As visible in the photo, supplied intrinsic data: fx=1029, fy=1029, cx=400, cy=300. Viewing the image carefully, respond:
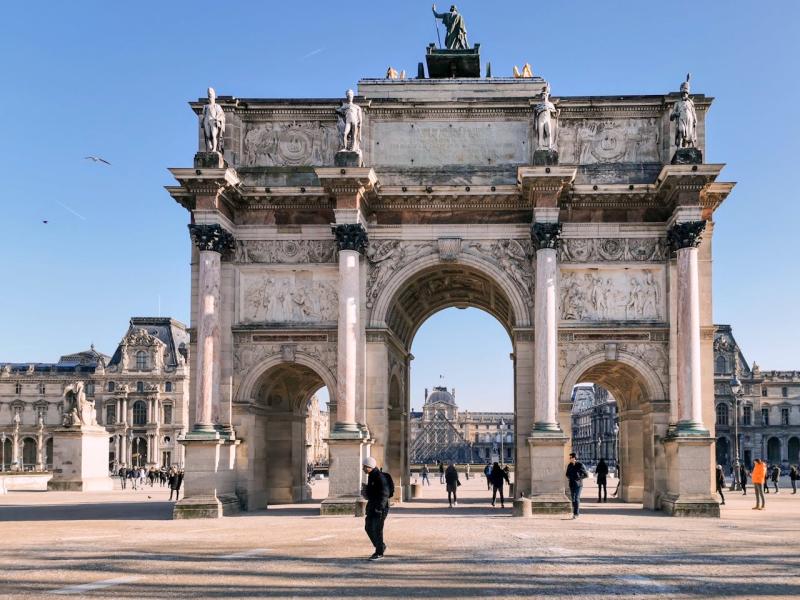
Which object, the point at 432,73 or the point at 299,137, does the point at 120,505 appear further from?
the point at 432,73

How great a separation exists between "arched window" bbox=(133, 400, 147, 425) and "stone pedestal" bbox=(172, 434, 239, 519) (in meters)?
104

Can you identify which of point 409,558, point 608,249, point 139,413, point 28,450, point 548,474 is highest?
point 608,249

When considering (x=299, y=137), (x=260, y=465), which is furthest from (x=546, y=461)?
(x=299, y=137)

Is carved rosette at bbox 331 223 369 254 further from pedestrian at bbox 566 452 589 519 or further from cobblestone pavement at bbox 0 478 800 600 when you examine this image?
pedestrian at bbox 566 452 589 519

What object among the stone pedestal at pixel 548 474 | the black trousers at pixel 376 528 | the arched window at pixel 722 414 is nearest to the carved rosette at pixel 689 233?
the stone pedestal at pixel 548 474

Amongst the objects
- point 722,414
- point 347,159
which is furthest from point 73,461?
point 722,414

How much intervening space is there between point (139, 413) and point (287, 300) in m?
104

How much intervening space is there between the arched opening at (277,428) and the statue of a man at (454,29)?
1263 centimetres

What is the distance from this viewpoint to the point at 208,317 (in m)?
30.8

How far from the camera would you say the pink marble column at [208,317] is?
3055cm

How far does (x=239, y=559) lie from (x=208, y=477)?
1352 centimetres

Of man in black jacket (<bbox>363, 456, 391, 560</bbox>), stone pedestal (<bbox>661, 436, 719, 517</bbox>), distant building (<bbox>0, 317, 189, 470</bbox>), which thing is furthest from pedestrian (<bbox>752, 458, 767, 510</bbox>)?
distant building (<bbox>0, 317, 189, 470</bbox>)

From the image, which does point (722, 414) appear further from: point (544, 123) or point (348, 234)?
point (348, 234)

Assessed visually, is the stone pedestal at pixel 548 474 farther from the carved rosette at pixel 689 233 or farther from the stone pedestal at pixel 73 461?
the stone pedestal at pixel 73 461
